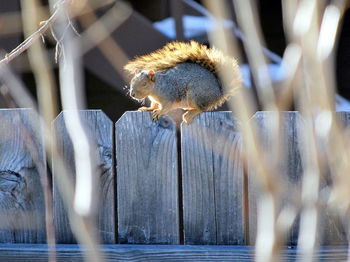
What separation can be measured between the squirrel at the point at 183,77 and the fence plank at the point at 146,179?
1.53 feet

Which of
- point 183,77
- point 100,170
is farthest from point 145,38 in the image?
point 100,170

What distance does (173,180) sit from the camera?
2.34m

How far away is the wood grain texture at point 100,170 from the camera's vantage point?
2338 mm

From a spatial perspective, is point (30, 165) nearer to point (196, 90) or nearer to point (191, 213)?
point (191, 213)

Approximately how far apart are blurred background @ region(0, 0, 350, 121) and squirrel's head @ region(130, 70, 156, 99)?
1268mm

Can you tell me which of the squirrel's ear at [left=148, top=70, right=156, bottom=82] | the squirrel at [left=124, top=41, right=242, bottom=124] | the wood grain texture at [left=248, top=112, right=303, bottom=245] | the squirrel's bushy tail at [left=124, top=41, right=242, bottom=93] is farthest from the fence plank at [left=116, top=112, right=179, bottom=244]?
the squirrel's ear at [left=148, top=70, right=156, bottom=82]

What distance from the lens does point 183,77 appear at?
316 cm

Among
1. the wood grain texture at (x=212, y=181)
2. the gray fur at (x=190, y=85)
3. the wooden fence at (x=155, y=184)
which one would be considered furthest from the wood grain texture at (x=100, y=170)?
the gray fur at (x=190, y=85)

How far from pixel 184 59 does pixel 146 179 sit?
30.8 inches

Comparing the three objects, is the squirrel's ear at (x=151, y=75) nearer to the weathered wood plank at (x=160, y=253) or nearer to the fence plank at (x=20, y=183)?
the fence plank at (x=20, y=183)

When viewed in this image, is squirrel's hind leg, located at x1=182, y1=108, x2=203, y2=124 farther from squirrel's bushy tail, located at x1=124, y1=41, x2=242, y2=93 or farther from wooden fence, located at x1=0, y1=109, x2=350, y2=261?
wooden fence, located at x1=0, y1=109, x2=350, y2=261

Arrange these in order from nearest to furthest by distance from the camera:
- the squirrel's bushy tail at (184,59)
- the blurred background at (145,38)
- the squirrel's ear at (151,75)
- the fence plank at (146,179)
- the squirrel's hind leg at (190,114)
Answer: the fence plank at (146,179) → the squirrel's hind leg at (190,114) → the squirrel's bushy tail at (184,59) → the squirrel's ear at (151,75) → the blurred background at (145,38)

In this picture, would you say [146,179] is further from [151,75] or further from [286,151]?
[151,75]

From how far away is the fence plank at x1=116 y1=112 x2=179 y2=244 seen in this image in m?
2.33
